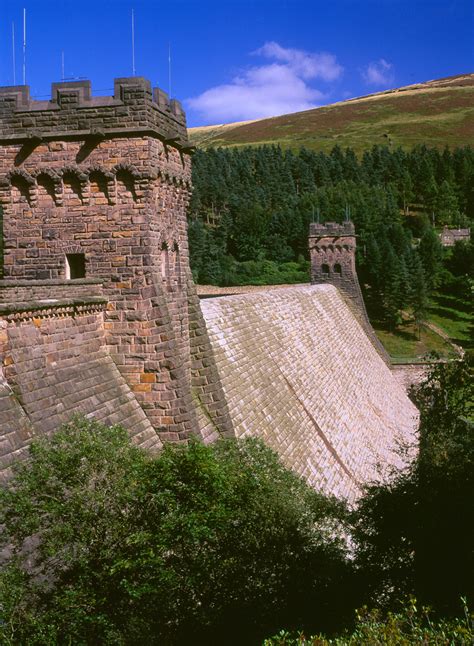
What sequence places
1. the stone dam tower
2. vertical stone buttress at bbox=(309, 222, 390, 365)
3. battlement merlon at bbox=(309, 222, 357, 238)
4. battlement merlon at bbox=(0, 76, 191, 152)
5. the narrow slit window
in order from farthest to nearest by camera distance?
battlement merlon at bbox=(309, 222, 357, 238)
vertical stone buttress at bbox=(309, 222, 390, 365)
the narrow slit window
battlement merlon at bbox=(0, 76, 191, 152)
the stone dam tower

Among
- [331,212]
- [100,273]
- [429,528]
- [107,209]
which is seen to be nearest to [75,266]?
[100,273]

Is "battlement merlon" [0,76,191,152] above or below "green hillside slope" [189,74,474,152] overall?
below

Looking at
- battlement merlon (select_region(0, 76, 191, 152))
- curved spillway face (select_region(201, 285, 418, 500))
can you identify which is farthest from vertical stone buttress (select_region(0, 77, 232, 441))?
curved spillway face (select_region(201, 285, 418, 500))

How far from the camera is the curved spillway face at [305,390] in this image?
18453 mm

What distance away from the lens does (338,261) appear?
43500 mm

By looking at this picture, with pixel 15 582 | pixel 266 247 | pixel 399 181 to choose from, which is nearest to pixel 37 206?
pixel 15 582

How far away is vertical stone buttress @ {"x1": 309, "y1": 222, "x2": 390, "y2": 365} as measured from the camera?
141 ft

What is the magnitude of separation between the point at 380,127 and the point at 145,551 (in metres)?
183

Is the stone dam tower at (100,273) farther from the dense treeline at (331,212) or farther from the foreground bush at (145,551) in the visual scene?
the dense treeline at (331,212)

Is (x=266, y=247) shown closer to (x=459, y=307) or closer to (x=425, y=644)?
(x=459, y=307)

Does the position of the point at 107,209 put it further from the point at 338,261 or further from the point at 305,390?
the point at 338,261

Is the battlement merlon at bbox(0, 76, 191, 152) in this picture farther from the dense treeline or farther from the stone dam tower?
the dense treeline

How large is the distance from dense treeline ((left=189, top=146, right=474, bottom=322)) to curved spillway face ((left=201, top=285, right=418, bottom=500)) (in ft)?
124

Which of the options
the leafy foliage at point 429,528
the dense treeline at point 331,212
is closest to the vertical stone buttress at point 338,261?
the dense treeline at point 331,212
